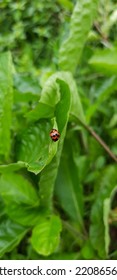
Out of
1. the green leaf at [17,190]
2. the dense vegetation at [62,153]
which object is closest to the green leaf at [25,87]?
the dense vegetation at [62,153]

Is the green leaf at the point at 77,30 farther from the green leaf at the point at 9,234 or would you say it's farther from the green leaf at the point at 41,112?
the green leaf at the point at 9,234

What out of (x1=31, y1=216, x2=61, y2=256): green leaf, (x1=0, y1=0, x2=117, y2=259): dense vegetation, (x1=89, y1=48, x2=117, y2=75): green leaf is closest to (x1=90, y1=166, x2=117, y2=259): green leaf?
(x1=0, y1=0, x2=117, y2=259): dense vegetation

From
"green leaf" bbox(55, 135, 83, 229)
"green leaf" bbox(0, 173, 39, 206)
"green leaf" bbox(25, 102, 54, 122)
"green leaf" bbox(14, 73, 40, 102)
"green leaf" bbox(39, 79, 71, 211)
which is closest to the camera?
"green leaf" bbox(39, 79, 71, 211)

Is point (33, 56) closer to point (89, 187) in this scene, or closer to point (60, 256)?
point (89, 187)

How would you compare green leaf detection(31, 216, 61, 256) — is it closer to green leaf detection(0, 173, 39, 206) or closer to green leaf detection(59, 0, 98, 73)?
green leaf detection(0, 173, 39, 206)

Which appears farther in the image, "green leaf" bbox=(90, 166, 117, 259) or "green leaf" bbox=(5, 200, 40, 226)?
"green leaf" bbox=(90, 166, 117, 259)

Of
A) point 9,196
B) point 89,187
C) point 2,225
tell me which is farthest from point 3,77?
point 89,187
